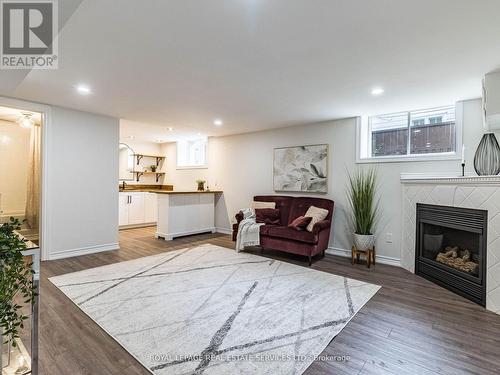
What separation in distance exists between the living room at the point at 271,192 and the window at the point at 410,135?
0.03 metres

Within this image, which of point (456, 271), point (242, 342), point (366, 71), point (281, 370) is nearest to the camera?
point (281, 370)

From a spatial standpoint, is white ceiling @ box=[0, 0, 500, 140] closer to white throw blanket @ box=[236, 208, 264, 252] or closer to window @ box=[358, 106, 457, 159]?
window @ box=[358, 106, 457, 159]

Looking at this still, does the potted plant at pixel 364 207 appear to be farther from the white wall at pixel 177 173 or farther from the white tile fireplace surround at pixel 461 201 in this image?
the white wall at pixel 177 173

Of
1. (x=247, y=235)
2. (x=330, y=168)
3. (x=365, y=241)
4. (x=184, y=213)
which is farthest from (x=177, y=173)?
(x=365, y=241)

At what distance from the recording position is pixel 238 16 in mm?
1813

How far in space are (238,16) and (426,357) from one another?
8.97 ft

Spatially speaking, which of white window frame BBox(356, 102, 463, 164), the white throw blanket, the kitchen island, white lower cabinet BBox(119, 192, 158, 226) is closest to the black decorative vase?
white window frame BBox(356, 102, 463, 164)

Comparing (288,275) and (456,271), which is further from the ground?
(456,271)

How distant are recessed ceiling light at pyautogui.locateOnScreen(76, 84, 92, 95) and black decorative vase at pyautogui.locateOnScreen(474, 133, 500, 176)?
5007 mm

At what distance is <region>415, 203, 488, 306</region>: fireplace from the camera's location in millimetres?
2791

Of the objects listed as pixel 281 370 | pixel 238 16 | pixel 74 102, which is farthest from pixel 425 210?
pixel 74 102

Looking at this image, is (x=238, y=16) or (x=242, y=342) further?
(x=242, y=342)

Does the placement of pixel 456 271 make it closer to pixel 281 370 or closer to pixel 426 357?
pixel 426 357

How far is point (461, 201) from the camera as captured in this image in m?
3.05
